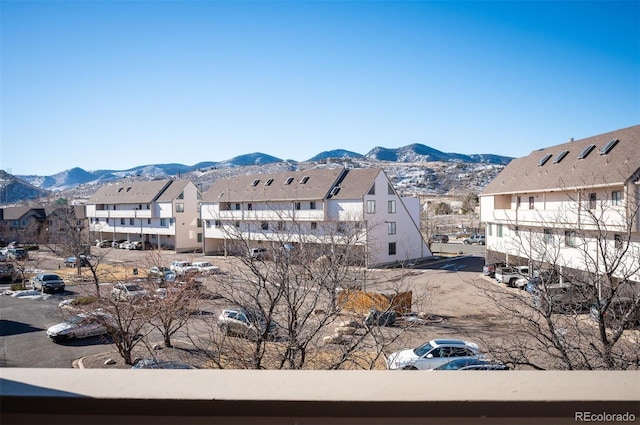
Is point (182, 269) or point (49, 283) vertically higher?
point (182, 269)

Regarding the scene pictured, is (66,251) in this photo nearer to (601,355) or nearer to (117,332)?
(117,332)

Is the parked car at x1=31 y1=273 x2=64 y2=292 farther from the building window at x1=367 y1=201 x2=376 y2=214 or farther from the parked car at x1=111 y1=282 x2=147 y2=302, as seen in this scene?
the building window at x1=367 y1=201 x2=376 y2=214

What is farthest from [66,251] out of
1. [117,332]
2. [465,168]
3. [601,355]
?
Answer: [465,168]

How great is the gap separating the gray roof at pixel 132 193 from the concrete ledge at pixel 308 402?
54.3 metres

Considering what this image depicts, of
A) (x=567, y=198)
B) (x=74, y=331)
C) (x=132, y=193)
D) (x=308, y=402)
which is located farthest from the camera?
(x=132, y=193)

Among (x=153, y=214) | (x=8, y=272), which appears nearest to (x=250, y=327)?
(x=8, y=272)

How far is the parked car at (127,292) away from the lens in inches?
563

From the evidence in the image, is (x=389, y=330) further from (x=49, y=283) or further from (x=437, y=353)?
(x=49, y=283)

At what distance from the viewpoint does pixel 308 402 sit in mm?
1827

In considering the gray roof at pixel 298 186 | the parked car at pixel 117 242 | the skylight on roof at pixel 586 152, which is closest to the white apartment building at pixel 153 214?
the parked car at pixel 117 242

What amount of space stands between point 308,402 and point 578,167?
90.1ft

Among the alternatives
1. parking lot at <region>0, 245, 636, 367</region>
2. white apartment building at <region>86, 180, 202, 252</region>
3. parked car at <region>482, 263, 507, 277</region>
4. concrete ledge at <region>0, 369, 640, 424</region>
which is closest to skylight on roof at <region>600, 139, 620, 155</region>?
parking lot at <region>0, 245, 636, 367</region>

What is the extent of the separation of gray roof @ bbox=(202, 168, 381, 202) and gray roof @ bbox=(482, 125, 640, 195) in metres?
10.8

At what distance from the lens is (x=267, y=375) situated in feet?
6.88
